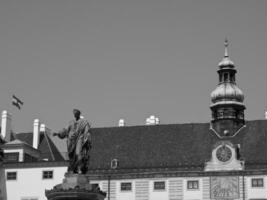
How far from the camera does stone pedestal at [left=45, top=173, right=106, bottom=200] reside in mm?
19609

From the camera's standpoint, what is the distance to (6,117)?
231 feet

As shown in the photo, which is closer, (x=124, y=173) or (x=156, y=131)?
(x=124, y=173)

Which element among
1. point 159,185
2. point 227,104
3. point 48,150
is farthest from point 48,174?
point 227,104

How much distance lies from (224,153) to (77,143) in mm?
48007

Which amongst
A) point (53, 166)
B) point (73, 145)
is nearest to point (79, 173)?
point (73, 145)

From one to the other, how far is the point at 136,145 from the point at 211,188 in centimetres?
938

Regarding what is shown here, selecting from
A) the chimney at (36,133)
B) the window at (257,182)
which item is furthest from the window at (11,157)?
the window at (257,182)

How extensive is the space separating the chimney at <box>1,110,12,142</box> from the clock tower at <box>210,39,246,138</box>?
19145mm

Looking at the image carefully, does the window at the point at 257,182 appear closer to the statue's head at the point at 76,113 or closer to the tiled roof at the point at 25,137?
the tiled roof at the point at 25,137

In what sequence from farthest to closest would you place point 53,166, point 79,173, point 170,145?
1. point 170,145
2. point 53,166
3. point 79,173

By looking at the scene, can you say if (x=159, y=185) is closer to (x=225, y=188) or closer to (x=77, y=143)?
(x=225, y=188)

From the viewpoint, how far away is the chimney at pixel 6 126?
70.4m

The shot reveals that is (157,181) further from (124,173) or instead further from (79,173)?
(79,173)

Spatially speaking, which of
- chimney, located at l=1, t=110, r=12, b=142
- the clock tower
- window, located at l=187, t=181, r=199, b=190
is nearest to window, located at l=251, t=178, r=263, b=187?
window, located at l=187, t=181, r=199, b=190
